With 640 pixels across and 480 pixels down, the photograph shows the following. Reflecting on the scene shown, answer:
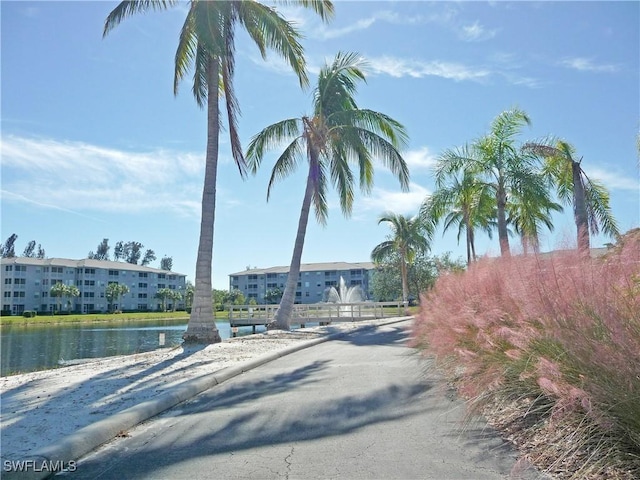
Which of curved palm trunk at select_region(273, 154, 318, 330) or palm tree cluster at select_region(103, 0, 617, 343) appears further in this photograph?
curved palm trunk at select_region(273, 154, 318, 330)

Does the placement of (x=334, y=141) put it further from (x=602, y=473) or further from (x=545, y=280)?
(x=602, y=473)

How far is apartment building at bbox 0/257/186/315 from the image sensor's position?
8494 cm

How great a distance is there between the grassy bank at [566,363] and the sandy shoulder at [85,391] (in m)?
4.56

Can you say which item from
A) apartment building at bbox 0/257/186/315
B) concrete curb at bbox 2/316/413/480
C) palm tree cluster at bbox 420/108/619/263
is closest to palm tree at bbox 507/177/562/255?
palm tree cluster at bbox 420/108/619/263

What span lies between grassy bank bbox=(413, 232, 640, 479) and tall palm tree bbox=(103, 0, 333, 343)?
32.6 feet

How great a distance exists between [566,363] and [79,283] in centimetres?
10109

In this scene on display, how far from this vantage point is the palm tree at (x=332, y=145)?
2188 centimetres

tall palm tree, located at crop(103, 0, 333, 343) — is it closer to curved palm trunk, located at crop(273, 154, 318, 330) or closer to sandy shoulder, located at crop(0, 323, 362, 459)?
sandy shoulder, located at crop(0, 323, 362, 459)

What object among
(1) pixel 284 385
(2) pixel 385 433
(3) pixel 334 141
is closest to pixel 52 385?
Answer: (1) pixel 284 385

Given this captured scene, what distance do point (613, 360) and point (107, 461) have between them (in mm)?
4545

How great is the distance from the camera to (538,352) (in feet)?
16.6

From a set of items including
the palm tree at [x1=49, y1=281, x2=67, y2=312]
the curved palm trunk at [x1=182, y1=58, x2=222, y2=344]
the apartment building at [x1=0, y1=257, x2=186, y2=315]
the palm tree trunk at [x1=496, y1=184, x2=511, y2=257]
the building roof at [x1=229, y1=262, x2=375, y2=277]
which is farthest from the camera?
the building roof at [x1=229, y1=262, x2=375, y2=277]
